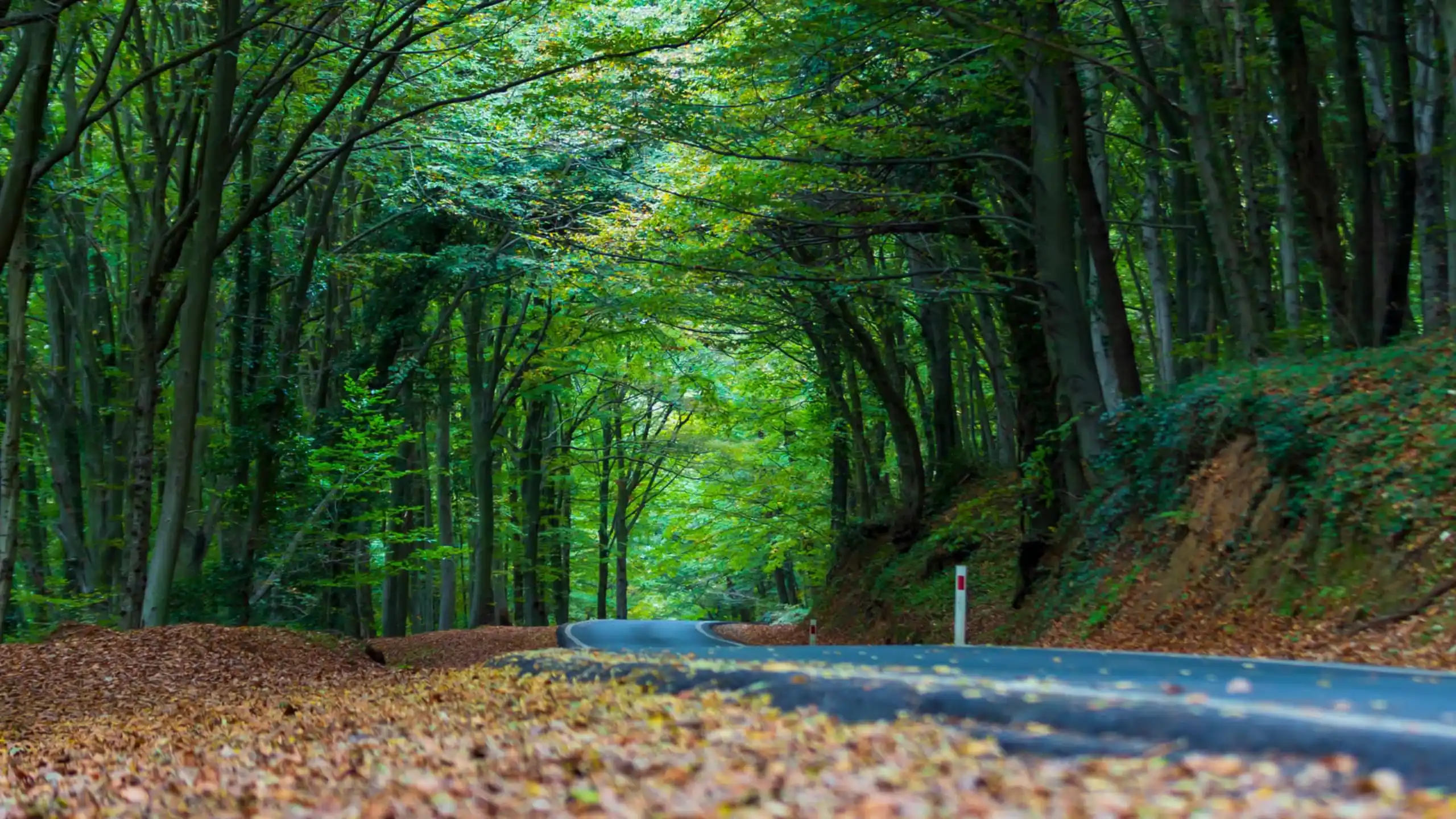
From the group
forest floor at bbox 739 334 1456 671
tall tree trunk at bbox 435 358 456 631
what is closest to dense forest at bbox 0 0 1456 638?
tall tree trunk at bbox 435 358 456 631

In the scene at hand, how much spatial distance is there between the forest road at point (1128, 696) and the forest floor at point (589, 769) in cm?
17

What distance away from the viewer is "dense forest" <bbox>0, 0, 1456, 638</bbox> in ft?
44.8

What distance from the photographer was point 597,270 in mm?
24391

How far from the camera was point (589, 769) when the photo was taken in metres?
4.07

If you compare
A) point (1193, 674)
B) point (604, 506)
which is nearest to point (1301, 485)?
point (1193, 674)

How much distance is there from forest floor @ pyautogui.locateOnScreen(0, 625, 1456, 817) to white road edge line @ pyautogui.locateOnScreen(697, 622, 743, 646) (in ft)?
50.1

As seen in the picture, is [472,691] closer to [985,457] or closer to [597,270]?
[597,270]

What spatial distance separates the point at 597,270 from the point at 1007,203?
32.9 feet

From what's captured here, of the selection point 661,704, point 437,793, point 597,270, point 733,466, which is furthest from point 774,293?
point 437,793

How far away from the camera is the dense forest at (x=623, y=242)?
44.8 ft

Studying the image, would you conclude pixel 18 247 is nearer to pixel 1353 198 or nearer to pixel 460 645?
pixel 460 645

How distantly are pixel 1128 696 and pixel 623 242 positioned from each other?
18.2 meters

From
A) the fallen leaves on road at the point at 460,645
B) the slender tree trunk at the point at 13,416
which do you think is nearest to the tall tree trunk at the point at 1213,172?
the fallen leaves on road at the point at 460,645

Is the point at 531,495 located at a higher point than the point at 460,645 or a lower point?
higher
